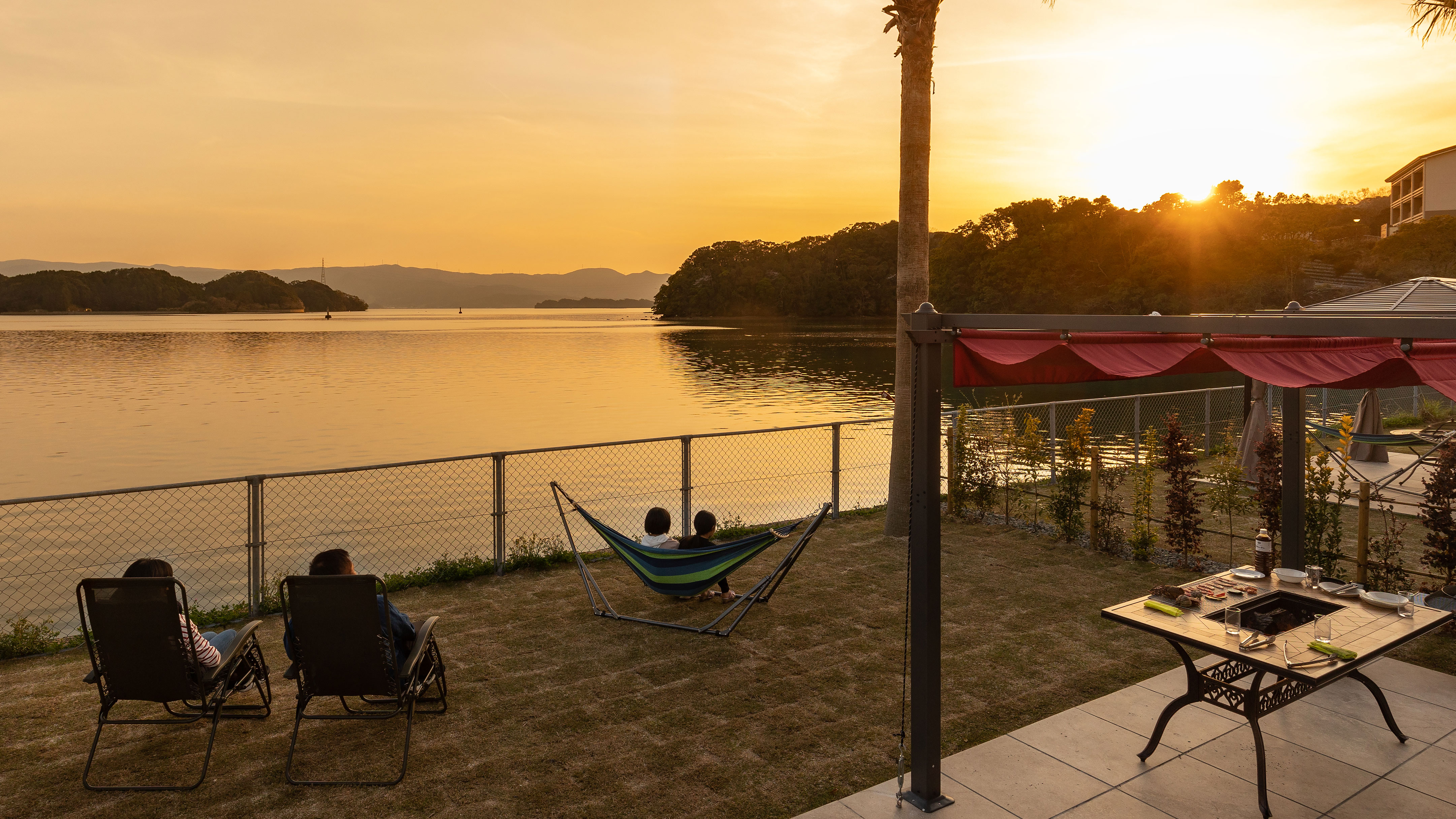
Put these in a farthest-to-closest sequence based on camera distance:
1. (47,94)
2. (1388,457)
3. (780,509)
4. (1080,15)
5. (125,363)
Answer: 1. (125,363)
2. (47,94)
3. (780,509)
4. (1388,457)
5. (1080,15)

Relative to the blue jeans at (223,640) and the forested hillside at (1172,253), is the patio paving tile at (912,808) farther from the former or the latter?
the forested hillside at (1172,253)

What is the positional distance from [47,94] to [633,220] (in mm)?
→ 29128

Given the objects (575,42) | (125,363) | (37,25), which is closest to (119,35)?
(37,25)

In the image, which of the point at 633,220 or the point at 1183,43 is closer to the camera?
the point at 1183,43

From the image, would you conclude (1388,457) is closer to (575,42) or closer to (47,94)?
(575,42)

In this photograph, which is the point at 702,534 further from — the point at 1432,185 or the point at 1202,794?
the point at 1432,185

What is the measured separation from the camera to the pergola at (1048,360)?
3.96 metres

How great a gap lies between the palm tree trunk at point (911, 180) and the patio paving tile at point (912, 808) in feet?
18.9

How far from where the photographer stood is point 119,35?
1020 inches

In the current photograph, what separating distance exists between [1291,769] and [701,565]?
402cm

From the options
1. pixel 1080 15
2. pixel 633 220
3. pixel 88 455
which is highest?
pixel 633 220

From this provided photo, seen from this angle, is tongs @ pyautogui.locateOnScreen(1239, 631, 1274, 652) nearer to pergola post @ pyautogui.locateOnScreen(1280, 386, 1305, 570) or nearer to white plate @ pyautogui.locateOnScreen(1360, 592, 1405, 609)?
white plate @ pyautogui.locateOnScreen(1360, 592, 1405, 609)

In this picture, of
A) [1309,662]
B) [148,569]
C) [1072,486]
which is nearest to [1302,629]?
[1309,662]

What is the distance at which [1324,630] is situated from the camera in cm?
450
